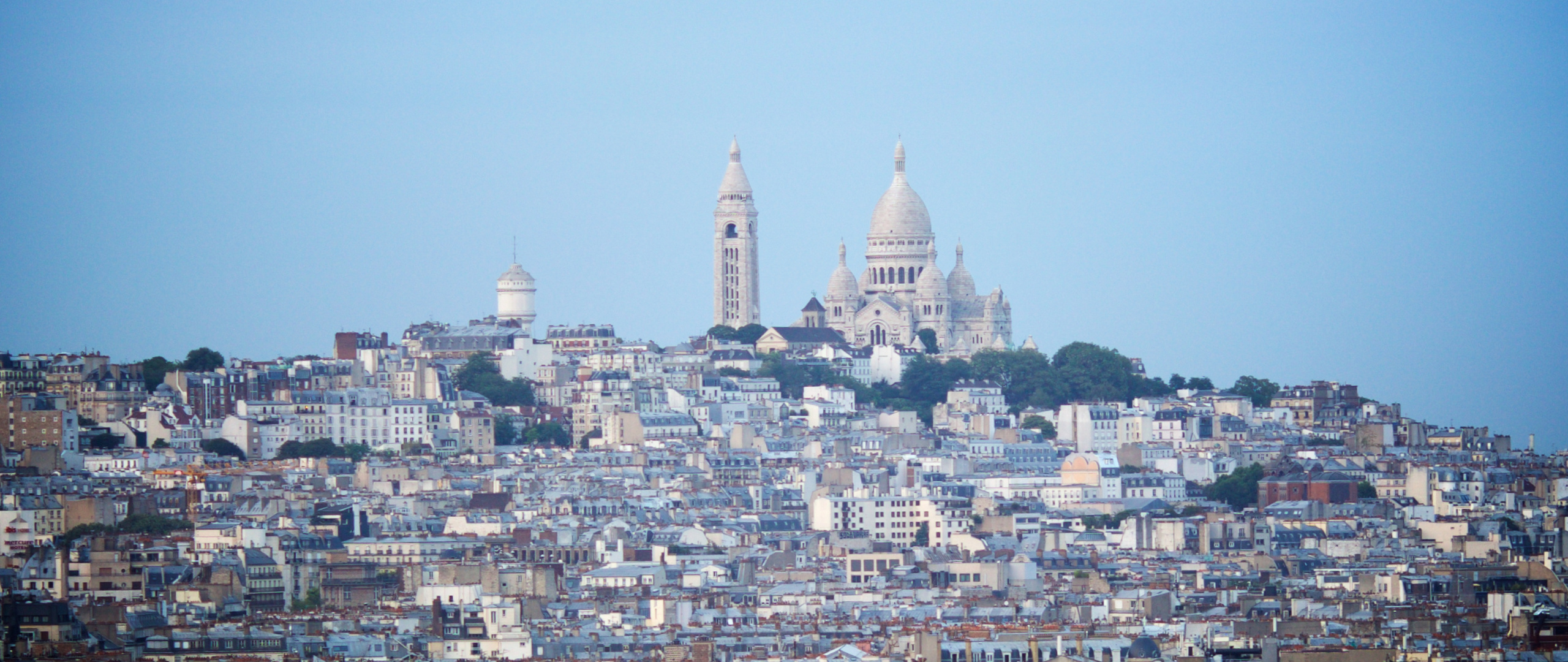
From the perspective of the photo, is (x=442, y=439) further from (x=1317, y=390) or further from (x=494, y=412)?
(x=1317, y=390)

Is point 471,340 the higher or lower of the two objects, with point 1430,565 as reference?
higher

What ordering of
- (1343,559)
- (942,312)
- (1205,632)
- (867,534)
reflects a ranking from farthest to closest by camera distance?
(942,312)
(867,534)
(1343,559)
(1205,632)

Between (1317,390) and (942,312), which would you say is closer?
(1317,390)

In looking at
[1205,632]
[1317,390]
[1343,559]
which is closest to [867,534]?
[1343,559]

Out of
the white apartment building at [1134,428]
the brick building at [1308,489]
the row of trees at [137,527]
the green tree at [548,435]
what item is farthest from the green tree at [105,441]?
the brick building at [1308,489]

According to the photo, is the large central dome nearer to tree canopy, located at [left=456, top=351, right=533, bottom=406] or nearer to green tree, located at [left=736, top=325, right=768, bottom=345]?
green tree, located at [left=736, top=325, right=768, bottom=345]

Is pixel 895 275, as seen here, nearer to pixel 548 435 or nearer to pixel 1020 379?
pixel 1020 379
